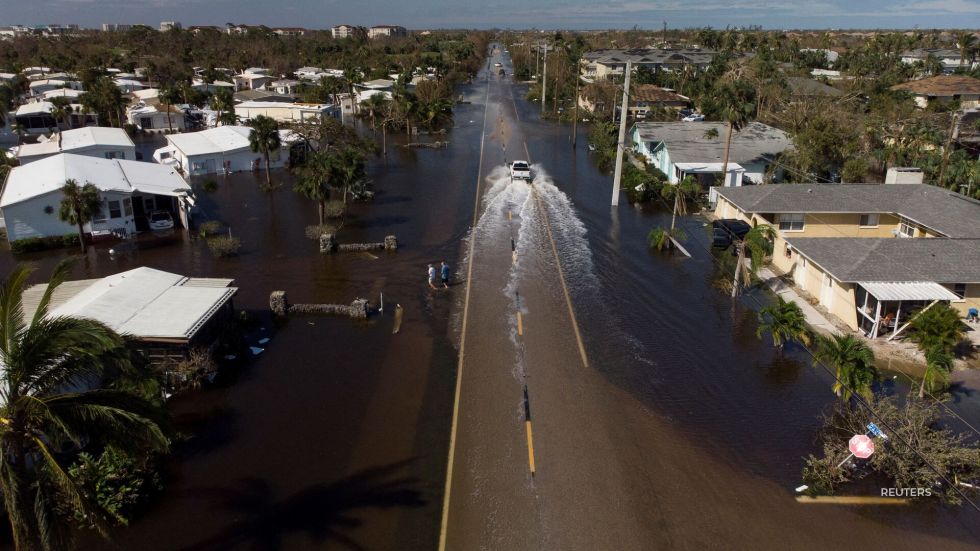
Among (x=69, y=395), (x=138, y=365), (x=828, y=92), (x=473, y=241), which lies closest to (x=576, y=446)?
(x=138, y=365)

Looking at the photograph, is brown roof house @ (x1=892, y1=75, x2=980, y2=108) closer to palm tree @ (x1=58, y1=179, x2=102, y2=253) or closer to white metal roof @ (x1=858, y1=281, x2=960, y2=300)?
white metal roof @ (x1=858, y1=281, x2=960, y2=300)

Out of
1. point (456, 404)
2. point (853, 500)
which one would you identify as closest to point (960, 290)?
point (853, 500)

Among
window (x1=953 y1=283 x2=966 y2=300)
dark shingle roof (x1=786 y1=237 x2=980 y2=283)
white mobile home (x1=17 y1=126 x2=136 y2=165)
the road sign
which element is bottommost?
the road sign

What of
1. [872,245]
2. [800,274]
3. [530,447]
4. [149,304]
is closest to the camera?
[530,447]

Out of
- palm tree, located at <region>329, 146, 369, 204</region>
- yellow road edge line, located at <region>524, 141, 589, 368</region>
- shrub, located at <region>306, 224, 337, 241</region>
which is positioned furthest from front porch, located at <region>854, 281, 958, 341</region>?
palm tree, located at <region>329, 146, 369, 204</region>

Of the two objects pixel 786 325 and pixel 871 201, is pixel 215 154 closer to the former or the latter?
pixel 786 325

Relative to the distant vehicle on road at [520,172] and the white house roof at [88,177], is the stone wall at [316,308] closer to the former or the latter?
the white house roof at [88,177]
